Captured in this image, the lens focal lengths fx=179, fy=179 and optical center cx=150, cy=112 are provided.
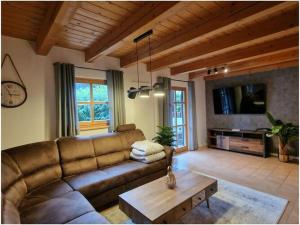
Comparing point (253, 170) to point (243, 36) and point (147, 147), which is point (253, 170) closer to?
point (147, 147)

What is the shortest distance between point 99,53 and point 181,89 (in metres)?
3.11

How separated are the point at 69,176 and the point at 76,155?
0.32 m

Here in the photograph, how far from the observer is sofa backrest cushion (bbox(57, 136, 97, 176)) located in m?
2.68

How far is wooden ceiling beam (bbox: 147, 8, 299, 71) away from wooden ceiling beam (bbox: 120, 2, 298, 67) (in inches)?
6.5

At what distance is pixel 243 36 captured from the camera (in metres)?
2.68

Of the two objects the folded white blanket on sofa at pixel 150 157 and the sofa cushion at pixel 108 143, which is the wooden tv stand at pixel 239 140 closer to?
the folded white blanket on sofa at pixel 150 157

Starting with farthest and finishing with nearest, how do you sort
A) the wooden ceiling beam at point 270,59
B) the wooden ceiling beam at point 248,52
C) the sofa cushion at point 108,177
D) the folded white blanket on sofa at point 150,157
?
the wooden ceiling beam at point 270,59 < the folded white blanket on sofa at point 150,157 < the wooden ceiling beam at point 248,52 < the sofa cushion at point 108,177

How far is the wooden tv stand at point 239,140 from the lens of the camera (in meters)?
4.80

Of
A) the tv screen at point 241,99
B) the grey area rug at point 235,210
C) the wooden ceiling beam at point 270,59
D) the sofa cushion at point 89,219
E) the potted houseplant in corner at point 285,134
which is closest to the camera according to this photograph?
the sofa cushion at point 89,219

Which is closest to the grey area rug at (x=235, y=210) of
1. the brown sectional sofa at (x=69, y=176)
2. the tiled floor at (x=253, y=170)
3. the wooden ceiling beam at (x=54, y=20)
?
the tiled floor at (x=253, y=170)

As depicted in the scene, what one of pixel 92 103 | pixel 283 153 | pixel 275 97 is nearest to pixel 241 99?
pixel 275 97

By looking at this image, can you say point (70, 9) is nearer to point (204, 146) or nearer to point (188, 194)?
point (188, 194)

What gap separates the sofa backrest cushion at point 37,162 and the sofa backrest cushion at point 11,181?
64mm

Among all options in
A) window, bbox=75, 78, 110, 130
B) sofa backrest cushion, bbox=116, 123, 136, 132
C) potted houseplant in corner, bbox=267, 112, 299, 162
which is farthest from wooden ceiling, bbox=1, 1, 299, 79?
potted houseplant in corner, bbox=267, 112, 299, 162
